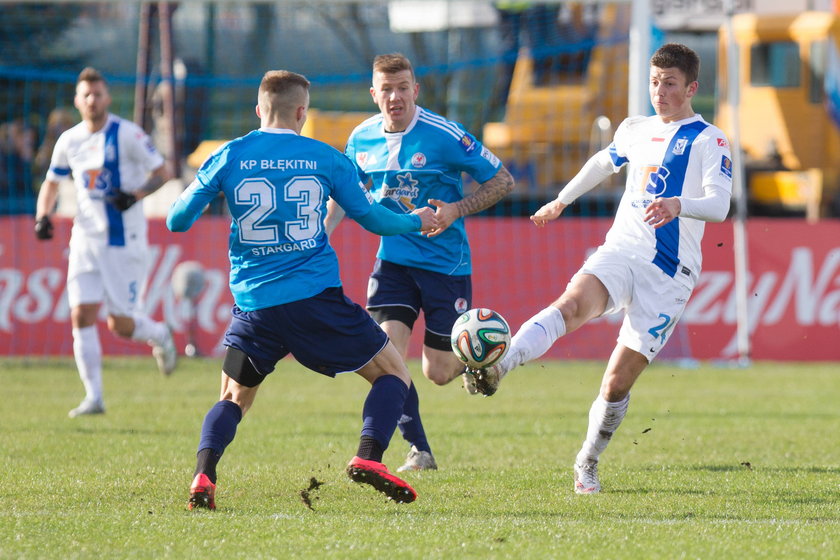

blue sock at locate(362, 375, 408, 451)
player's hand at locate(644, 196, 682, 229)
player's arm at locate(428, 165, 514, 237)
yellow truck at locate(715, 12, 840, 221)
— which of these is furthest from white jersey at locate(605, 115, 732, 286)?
yellow truck at locate(715, 12, 840, 221)

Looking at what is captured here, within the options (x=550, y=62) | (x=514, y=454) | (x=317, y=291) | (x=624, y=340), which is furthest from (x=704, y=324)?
(x=317, y=291)

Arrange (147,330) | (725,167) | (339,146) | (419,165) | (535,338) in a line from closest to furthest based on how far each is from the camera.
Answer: (535,338) < (725,167) < (419,165) < (147,330) < (339,146)

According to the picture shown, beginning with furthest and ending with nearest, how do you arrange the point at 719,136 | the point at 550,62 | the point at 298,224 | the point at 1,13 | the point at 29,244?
the point at 1,13 → the point at 550,62 → the point at 29,244 → the point at 719,136 → the point at 298,224

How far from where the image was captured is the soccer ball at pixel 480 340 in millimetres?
5711

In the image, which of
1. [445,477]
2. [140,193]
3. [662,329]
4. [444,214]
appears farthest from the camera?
[140,193]

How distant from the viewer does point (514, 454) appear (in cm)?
810

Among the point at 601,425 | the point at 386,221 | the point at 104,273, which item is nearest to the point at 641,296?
the point at 601,425

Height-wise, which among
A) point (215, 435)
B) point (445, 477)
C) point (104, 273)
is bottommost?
point (445, 477)

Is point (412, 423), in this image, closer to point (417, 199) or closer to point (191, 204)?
point (417, 199)

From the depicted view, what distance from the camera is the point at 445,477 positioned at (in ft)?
23.1

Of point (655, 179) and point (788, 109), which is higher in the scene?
point (788, 109)

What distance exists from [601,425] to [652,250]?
0.95 meters

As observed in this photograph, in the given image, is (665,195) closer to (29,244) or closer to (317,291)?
(317,291)

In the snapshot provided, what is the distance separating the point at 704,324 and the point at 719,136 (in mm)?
→ 8489
